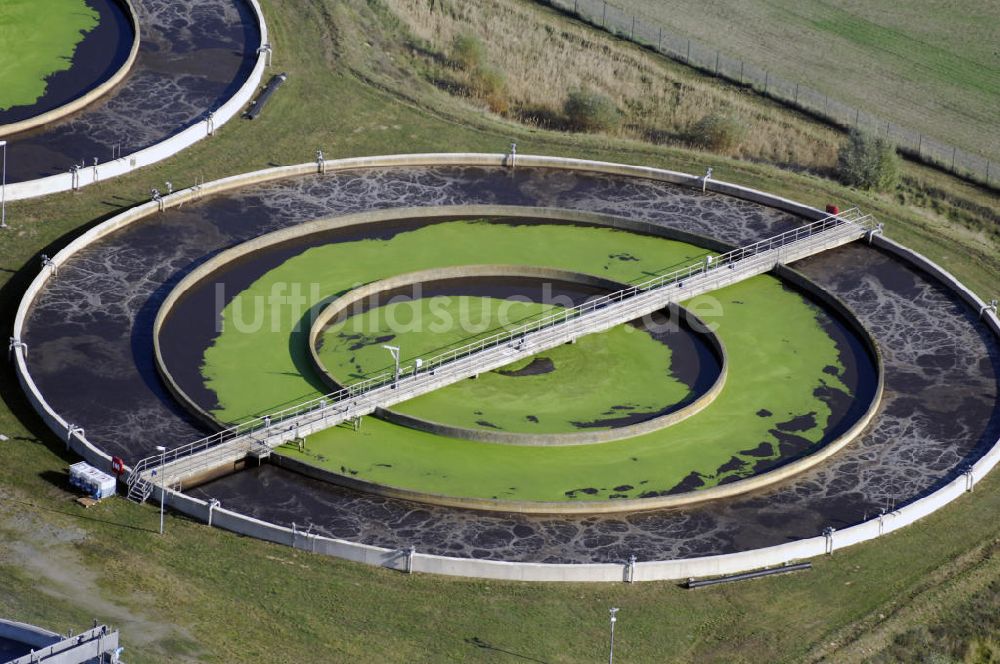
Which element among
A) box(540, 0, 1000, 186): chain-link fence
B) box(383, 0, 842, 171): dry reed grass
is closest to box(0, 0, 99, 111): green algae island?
box(383, 0, 842, 171): dry reed grass

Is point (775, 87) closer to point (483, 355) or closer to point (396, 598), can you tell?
point (483, 355)

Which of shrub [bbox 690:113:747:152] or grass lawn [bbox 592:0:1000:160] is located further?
grass lawn [bbox 592:0:1000:160]

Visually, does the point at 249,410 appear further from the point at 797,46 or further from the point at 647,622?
the point at 797,46

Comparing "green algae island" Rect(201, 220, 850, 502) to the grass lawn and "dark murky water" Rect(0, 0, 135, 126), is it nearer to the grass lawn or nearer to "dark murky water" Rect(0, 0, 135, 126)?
"dark murky water" Rect(0, 0, 135, 126)

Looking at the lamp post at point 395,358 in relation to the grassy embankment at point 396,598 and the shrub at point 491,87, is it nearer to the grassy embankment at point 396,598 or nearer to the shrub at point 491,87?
the grassy embankment at point 396,598

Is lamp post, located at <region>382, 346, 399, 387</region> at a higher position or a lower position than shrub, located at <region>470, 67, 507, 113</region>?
lower

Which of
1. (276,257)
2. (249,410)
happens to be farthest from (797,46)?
(249,410)
